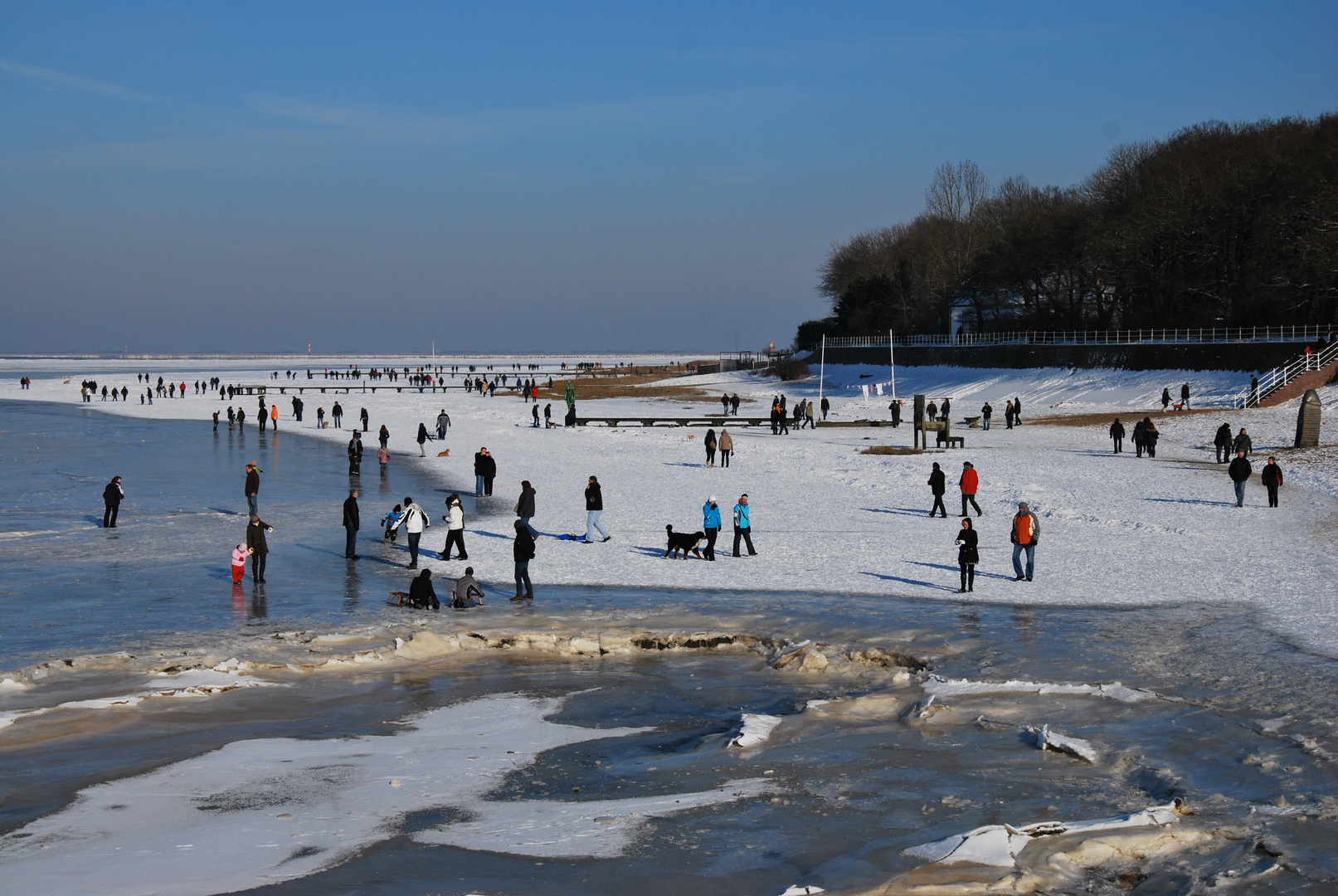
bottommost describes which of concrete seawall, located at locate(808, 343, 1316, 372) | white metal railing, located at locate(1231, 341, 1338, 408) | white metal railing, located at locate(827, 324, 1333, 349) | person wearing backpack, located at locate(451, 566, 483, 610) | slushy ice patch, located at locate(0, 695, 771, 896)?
slushy ice patch, located at locate(0, 695, 771, 896)

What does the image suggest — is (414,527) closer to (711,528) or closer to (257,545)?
(257,545)

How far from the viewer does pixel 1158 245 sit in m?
71.2

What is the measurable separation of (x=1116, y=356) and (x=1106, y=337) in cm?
573

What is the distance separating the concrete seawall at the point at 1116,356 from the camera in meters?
51.9

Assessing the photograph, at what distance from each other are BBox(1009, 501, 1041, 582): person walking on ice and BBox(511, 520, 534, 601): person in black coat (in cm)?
765

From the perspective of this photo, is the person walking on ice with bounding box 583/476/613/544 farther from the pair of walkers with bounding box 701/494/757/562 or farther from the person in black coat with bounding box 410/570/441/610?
the person in black coat with bounding box 410/570/441/610

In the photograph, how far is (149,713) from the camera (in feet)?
36.6

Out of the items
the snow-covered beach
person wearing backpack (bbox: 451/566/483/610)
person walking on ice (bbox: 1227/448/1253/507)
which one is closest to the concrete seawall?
the snow-covered beach

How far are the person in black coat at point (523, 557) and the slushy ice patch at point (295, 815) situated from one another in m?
6.03

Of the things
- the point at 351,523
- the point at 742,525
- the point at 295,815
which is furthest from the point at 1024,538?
the point at 295,815

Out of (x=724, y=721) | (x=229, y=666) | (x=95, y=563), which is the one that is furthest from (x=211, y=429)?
(x=724, y=721)

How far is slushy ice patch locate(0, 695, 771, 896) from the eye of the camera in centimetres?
738

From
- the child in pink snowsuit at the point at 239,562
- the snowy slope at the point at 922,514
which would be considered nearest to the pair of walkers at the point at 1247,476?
the snowy slope at the point at 922,514

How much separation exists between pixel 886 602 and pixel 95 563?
44.6 ft
